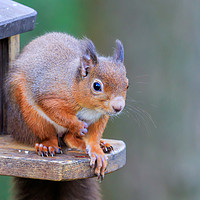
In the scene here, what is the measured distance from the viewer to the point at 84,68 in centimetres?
199

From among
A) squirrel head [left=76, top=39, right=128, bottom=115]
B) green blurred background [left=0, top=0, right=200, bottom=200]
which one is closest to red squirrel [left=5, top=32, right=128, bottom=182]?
squirrel head [left=76, top=39, right=128, bottom=115]

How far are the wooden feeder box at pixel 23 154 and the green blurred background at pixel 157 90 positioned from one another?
0.67 meters

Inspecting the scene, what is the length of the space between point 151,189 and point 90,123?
1543 millimetres

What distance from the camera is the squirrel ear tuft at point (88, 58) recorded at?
1.96 meters

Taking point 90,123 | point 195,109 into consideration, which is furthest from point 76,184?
point 195,109

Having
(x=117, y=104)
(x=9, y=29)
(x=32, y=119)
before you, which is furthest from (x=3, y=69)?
(x=117, y=104)

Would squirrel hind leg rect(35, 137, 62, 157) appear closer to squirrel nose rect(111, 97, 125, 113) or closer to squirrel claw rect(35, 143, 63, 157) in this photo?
squirrel claw rect(35, 143, 63, 157)

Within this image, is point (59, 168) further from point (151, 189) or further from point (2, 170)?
point (151, 189)

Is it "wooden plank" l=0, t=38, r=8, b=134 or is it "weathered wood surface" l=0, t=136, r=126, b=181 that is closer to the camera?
"weathered wood surface" l=0, t=136, r=126, b=181

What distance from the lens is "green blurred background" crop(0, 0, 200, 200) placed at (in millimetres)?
3150

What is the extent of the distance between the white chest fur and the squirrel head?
0.19 feet

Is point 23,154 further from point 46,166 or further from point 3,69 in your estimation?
point 3,69

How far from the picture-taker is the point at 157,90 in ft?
10.8

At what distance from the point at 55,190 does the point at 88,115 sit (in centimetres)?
44
